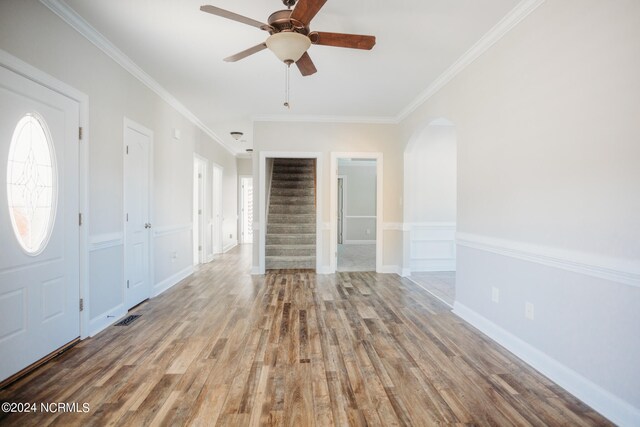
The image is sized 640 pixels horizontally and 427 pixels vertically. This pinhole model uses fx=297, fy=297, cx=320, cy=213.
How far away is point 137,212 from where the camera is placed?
11.7 ft

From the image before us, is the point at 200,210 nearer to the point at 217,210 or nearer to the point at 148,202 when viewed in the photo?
the point at 217,210

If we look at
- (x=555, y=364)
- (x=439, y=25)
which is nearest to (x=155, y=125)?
(x=439, y=25)

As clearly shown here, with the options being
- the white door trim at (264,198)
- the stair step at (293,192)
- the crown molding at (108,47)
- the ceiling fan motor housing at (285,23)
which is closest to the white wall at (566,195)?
the ceiling fan motor housing at (285,23)

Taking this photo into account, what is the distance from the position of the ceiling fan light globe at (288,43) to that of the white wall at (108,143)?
170 centimetres

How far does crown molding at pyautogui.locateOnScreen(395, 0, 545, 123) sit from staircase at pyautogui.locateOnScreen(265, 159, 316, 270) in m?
3.33

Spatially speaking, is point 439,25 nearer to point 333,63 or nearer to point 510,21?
point 510,21

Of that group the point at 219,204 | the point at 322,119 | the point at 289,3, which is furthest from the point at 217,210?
the point at 289,3

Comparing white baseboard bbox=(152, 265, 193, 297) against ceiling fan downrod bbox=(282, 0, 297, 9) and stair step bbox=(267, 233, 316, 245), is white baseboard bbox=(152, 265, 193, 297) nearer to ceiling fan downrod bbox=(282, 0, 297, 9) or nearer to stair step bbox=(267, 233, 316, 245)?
stair step bbox=(267, 233, 316, 245)

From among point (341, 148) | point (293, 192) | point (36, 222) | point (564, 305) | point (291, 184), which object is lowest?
point (564, 305)

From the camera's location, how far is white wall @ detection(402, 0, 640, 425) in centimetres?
163

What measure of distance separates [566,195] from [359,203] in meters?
7.58

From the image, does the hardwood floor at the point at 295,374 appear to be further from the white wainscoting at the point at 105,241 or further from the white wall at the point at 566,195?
the white wainscoting at the point at 105,241

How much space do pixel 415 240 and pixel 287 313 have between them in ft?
9.87

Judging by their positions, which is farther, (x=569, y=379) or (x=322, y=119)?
(x=322, y=119)
